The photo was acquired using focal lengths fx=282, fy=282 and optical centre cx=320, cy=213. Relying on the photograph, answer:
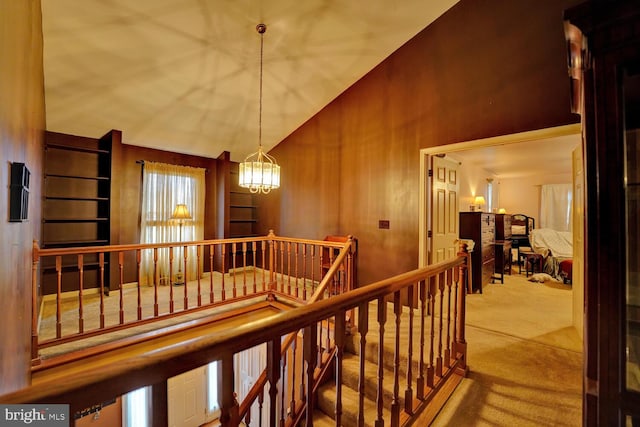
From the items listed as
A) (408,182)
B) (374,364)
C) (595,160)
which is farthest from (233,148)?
(595,160)

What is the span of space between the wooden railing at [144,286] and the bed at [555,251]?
444cm

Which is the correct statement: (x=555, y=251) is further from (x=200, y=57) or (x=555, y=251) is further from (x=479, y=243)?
(x=200, y=57)

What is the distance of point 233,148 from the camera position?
554 cm

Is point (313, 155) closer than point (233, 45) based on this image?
No

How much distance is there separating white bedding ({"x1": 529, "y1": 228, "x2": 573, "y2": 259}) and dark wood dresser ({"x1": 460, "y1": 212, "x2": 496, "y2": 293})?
1.54 meters

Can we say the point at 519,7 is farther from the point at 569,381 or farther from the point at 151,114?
the point at 151,114

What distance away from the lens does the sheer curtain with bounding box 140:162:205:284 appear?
16.0ft

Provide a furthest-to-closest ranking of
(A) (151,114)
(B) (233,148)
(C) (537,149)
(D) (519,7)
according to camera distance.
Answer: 1. (B) (233,148)
2. (C) (537,149)
3. (A) (151,114)
4. (D) (519,7)

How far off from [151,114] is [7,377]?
3.76 metres

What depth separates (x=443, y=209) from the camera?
12.5 ft

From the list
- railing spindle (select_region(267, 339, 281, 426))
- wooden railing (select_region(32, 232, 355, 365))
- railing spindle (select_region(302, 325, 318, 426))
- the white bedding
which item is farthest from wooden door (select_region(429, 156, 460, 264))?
the white bedding

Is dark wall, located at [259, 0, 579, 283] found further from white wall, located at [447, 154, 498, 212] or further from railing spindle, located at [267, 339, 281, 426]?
railing spindle, located at [267, 339, 281, 426]

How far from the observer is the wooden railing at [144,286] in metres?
2.80

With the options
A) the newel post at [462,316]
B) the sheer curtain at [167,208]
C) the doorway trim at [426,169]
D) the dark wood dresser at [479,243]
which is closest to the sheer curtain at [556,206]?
the dark wood dresser at [479,243]
